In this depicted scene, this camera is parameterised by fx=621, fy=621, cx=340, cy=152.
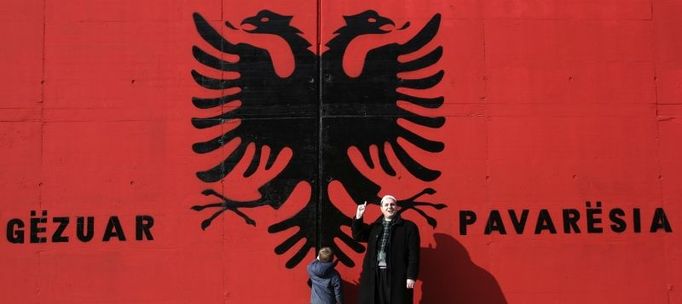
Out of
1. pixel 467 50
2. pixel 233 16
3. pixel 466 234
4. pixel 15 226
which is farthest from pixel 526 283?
pixel 15 226

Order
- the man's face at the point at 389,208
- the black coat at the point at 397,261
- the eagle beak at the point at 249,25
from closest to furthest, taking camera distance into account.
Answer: the black coat at the point at 397,261 < the man's face at the point at 389,208 < the eagle beak at the point at 249,25

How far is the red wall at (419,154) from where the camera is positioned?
5.14 meters

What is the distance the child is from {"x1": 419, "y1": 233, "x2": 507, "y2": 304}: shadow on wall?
33.9 inches

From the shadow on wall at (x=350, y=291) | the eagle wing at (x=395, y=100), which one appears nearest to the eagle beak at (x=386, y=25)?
the eagle wing at (x=395, y=100)

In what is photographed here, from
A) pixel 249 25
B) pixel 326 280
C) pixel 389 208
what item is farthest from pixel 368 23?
pixel 326 280

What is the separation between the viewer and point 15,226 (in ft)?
16.8

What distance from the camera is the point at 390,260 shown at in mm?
4547

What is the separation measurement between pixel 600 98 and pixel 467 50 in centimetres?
121

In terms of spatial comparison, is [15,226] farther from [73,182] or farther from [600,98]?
[600,98]

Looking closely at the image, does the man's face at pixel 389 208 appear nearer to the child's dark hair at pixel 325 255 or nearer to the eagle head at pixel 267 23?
the child's dark hair at pixel 325 255

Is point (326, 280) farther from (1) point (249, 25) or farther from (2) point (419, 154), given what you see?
(1) point (249, 25)

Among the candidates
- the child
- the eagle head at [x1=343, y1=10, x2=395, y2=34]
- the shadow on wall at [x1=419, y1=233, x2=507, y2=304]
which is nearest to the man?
the child

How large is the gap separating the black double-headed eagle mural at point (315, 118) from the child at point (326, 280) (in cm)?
49

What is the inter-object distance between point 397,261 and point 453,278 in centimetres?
85
